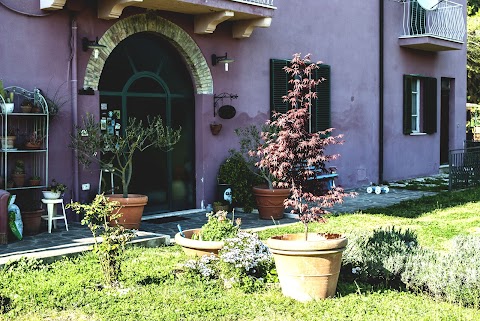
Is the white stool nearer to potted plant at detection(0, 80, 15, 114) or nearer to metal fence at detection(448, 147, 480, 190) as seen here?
potted plant at detection(0, 80, 15, 114)

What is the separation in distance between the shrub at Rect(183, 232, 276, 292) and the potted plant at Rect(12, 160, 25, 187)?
3366 millimetres

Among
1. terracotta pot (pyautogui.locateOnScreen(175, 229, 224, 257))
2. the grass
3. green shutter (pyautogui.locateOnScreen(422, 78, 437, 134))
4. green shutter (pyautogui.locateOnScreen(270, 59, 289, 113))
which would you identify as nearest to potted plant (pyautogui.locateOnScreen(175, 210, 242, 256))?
terracotta pot (pyautogui.locateOnScreen(175, 229, 224, 257))

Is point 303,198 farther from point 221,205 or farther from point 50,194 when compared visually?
point 221,205

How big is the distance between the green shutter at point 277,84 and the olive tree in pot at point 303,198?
6.26 meters

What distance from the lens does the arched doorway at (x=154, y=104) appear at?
10.3m

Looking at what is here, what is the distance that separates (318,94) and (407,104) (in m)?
3.98

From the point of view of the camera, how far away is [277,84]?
12648 millimetres

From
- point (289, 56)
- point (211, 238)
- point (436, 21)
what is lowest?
point (211, 238)

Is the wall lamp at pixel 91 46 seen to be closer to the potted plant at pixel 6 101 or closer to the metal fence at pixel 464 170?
the potted plant at pixel 6 101

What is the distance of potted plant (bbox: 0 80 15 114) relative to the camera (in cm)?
843

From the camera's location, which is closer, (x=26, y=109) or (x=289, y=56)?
(x=26, y=109)

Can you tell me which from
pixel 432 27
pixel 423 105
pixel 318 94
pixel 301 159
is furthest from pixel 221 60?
pixel 423 105

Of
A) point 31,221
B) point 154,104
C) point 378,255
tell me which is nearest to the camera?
point 378,255

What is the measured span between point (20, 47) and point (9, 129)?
1155 millimetres
